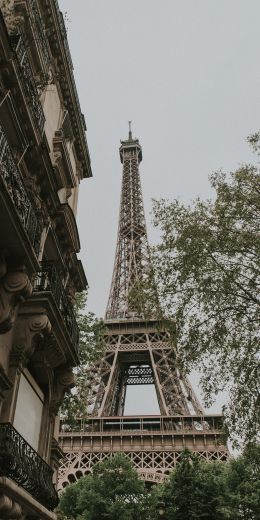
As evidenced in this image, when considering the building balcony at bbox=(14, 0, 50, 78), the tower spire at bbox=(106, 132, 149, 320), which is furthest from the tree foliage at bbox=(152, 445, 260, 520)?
the tower spire at bbox=(106, 132, 149, 320)

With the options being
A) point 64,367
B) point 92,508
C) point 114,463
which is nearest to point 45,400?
point 64,367

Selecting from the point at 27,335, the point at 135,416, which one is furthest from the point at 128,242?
the point at 27,335

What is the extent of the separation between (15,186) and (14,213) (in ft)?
4.59

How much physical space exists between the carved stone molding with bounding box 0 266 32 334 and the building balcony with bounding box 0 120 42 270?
307mm

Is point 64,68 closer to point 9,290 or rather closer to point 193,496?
point 9,290

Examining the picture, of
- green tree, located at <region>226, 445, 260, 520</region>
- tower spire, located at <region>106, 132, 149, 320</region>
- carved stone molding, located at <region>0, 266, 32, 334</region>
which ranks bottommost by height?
carved stone molding, located at <region>0, 266, 32, 334</region>

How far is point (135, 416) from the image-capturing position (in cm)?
4912

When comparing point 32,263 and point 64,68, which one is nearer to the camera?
point 32,263

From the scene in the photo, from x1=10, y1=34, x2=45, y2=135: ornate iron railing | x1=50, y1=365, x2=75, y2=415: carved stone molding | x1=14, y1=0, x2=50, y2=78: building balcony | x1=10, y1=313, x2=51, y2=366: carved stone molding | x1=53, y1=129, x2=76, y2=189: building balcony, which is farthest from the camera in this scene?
x1=53, y1=129, x2=76, y2=189: building balcony

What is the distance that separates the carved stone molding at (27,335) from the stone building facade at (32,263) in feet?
0.07

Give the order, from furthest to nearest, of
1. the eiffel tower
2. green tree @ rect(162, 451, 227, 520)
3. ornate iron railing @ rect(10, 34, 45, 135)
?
the eiffel tower < green tree @ rect(162, 451, 227, 520) < ornate iron railing @ rect(10, 34, 45, 135)

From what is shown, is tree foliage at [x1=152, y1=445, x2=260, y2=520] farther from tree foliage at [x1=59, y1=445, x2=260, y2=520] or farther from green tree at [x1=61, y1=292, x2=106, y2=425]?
green tree at [x1=61, y1=292, x2=106, y2=425]

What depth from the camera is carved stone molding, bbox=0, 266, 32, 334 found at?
905cm

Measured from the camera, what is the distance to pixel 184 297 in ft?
50.5
